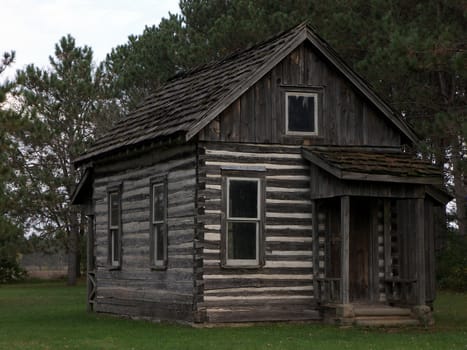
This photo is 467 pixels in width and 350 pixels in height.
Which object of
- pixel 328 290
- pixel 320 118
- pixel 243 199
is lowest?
pixel 328 290

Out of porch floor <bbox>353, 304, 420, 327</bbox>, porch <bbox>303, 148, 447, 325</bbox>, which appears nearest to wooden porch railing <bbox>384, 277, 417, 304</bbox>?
porch <bbox>303, 148, 447, 325</bbox>

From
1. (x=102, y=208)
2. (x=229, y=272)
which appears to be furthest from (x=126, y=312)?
(x=229, y=272)

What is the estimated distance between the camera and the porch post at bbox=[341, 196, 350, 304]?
2097 centimetres

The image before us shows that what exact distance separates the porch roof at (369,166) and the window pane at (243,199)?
1.50m

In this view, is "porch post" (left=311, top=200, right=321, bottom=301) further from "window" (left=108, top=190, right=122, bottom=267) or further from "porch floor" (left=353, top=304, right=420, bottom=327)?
"window" (left=108, top=190, right=122, bottom=267)

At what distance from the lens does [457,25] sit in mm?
36219

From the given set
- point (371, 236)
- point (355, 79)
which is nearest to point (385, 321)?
point (371, 236)

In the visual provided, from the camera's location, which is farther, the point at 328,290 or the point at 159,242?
the point at 159,242

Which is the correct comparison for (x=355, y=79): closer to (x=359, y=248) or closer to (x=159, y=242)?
(x=359, y=248)

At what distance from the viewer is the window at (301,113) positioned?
22.9 m

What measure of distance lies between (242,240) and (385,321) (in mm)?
3626

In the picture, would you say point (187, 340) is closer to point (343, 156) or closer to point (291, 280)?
point (291, 280)

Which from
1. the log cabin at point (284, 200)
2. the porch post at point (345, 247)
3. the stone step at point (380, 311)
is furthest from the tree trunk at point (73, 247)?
the porch post at point (345, 247)

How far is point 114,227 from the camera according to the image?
86.8ft
